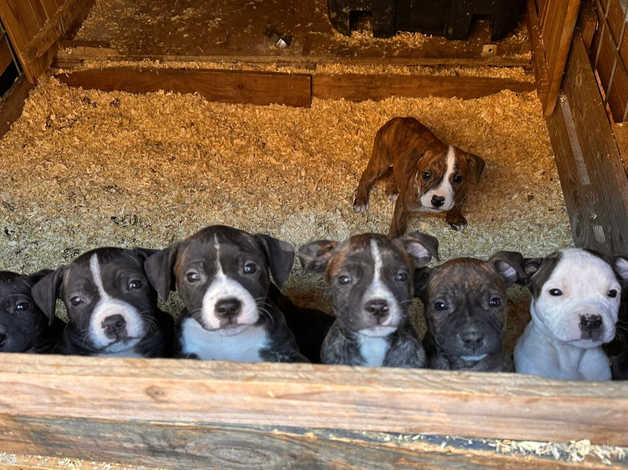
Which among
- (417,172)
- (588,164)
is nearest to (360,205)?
(417,172)

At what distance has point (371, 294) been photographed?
3588 mm

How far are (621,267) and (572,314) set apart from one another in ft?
1.63

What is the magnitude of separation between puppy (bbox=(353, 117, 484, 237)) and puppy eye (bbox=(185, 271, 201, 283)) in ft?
9.08

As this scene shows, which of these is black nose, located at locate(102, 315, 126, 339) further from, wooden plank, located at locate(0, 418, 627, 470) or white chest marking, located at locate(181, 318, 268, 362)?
wooden plank, located at locate(0, 418, 627, 470)

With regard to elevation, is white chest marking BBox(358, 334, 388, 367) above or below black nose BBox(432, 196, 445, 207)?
above

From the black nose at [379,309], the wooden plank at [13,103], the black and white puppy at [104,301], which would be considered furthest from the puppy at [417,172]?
the wooden plank at [13,103]

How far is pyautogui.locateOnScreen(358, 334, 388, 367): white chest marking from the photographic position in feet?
12.8

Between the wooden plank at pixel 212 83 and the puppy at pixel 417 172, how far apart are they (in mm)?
1445

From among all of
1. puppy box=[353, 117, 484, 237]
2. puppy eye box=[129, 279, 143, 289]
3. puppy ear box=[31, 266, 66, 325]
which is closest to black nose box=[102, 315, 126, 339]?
puppy eye box=[129, 279, 143, 289]

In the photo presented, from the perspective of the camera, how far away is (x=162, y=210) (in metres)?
6.33

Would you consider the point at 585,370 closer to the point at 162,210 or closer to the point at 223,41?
Answer: the point at 162,210

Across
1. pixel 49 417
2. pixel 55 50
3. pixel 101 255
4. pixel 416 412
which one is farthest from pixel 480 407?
pixel 55 50

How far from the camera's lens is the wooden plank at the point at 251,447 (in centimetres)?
280

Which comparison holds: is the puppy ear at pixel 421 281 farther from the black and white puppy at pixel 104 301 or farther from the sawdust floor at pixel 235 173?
the black and white puppy at pixel 104 301
